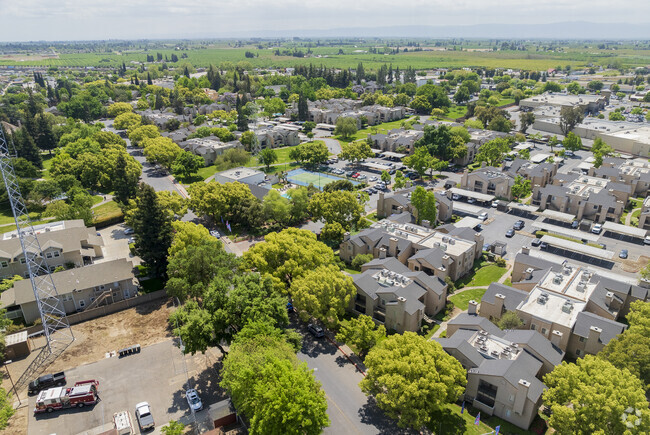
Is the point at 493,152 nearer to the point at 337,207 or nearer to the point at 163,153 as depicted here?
the point at 337,207

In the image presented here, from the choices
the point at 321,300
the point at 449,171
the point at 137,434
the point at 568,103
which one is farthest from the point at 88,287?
the point at 568,103

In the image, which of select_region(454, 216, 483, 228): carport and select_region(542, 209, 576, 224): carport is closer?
select_region(454, 216, 483, 228): carport

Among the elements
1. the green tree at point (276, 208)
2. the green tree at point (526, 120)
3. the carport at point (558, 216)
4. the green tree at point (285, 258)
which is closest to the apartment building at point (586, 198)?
the carport at point (558, 216)

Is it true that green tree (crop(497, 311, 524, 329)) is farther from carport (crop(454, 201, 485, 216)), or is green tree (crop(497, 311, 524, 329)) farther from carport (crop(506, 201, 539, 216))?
carport (crop(506, 201, 539, 216))

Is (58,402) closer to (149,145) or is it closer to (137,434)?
(137,434)

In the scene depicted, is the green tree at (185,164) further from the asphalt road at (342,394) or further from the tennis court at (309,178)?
the asphalt road at (342,394)

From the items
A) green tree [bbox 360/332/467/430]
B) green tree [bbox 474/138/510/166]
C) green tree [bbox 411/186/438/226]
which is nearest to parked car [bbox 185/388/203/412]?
green tree [bbox 360/332/467/430]

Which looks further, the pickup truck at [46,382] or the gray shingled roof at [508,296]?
the gray shingled roof at [508,296]
